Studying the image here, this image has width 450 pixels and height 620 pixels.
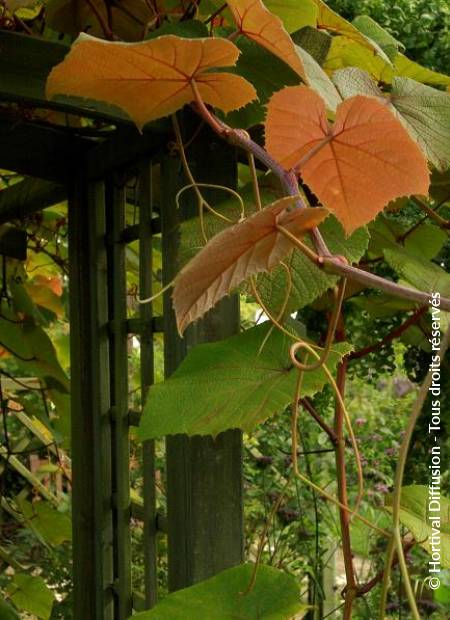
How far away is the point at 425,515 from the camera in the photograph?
2.16 feet

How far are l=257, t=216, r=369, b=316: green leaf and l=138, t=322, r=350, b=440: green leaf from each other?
0.03m

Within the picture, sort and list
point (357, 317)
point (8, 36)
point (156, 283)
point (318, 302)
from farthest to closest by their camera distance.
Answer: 1. point (156, 283)
2. point (357, 317)
3. point (318, 302)
4. point (8, 36)

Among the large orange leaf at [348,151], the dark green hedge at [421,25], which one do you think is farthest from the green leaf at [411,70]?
the dark green hedge at [421,25]

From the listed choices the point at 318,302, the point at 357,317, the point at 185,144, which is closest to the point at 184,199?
the point at 185,144

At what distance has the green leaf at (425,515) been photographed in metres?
0.63

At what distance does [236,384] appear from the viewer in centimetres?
57

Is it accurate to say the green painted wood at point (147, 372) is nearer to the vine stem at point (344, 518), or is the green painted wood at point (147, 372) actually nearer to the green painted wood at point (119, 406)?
the green painted wood at point (119, 406)

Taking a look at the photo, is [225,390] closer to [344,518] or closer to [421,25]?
[344,518]

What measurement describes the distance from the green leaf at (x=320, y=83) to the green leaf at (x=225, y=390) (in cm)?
16

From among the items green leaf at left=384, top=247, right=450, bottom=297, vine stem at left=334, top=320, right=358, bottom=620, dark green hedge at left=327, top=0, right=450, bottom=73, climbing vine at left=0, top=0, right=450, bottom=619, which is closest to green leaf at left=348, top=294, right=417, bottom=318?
climbing vine at left=0, top=0, right=450, bottom=619

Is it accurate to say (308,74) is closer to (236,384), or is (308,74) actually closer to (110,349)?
(236,384)

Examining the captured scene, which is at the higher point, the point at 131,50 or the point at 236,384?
the point at 131,50

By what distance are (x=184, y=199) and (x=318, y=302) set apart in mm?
212

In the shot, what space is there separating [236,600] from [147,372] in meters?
0.40
